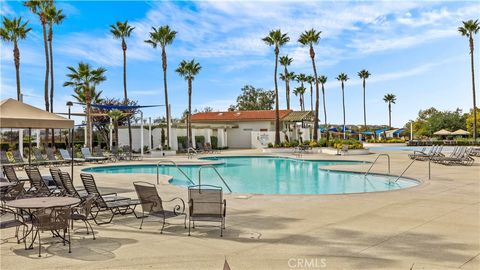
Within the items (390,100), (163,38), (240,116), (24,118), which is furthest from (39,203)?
(390,100)

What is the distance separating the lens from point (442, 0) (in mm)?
10773

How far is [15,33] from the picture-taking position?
92.4 ft

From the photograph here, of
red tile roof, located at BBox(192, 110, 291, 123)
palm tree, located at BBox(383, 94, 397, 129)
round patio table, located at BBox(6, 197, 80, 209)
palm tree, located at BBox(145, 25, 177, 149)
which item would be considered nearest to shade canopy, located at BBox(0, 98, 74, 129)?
round patio table, located at BBox(6, 197, 80, 209)

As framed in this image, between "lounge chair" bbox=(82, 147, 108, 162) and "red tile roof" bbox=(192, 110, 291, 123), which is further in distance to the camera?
"red tile roof" bbox=(192, 110, 291, 123)

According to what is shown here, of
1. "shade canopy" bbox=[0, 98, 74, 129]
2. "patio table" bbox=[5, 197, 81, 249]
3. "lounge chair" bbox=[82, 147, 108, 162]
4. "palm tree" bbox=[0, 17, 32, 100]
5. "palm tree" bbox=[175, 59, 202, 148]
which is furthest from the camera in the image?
"palm tree" bbox=[175, 59, 202, 148]

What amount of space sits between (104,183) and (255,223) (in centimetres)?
711

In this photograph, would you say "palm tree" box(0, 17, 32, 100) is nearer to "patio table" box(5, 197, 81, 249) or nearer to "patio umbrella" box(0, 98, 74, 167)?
"patio umbrella" box(0, 98, 74, 167)

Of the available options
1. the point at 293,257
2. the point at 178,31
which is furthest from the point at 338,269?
the point at 178,31

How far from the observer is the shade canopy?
7.21m

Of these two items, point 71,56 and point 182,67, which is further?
point 182,67

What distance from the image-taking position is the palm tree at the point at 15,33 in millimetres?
27766

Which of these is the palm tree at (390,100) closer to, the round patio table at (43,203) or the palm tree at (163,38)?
the palm tree at (163,38)

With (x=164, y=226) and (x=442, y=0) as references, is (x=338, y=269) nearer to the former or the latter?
(x=164, y=226)

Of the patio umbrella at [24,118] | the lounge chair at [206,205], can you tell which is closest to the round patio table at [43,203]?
the lounge chair at [206,205]
